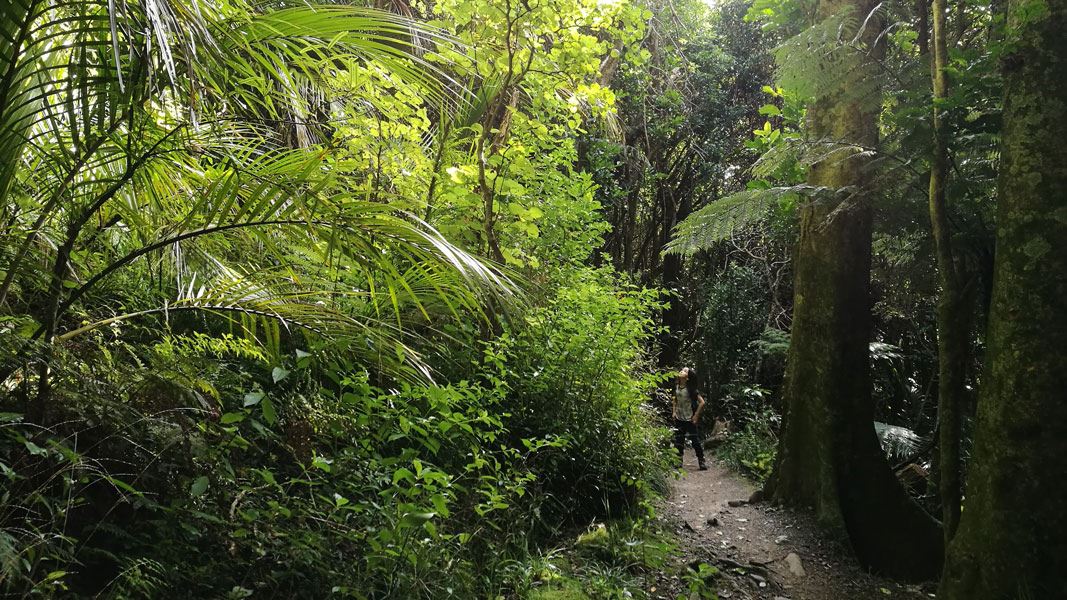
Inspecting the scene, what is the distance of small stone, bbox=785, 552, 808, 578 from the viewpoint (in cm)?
507

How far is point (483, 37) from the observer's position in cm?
511

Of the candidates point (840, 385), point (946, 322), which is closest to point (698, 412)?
point (840, 385)

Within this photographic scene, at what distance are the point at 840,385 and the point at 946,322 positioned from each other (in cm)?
170

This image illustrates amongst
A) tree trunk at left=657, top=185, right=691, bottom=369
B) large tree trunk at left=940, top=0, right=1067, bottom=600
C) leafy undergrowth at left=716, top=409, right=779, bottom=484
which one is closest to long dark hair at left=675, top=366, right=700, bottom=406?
leafy undergrowth at left=716, top=409, right=779, bottom=484

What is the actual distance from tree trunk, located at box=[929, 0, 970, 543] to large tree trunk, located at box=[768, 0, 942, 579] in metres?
1.07

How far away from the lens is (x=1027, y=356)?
3.30 meters

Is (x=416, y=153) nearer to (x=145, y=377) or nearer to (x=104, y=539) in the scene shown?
(x=145, y=377)

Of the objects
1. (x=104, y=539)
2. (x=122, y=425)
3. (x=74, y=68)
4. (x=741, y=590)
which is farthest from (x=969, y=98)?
(x=104, y=539)

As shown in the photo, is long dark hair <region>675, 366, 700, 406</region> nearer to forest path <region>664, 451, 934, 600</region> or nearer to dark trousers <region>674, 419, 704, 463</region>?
dark trousers <region>674, 419, 704, 463</region>

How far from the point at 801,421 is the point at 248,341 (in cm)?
500

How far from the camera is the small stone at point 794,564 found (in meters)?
5.07

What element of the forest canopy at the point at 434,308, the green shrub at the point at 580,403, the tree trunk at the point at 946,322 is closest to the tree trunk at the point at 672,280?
the forest canopy at the point at 434,308

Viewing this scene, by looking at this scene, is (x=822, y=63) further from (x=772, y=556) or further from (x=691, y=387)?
(x=691, y=387)

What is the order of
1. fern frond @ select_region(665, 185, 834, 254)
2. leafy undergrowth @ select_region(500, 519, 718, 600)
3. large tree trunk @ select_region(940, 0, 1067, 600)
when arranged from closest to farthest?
large tree trunk @ select_region(940, 0, 1067, 600), leafy undergrowth @ select_region(500, 519, 718, 600), fern frond @ select_region(665, 185, 834, 254)
